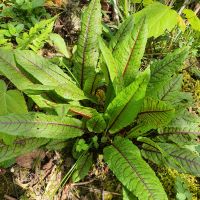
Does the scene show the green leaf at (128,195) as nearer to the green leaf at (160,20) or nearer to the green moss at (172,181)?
the green moss at (172,181)

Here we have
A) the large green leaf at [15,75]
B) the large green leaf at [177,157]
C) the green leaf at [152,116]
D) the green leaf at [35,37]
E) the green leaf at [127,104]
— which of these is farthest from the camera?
the green leaf at [35,37]

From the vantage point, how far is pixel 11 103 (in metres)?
2.18

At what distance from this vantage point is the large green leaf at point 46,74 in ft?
6.98

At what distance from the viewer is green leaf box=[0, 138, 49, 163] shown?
6.86 feet

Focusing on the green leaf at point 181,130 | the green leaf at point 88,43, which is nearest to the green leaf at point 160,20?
the green leaf at point 88,43

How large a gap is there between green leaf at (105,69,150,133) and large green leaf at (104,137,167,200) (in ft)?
0.52

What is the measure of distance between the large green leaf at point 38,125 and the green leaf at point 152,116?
0.41 m

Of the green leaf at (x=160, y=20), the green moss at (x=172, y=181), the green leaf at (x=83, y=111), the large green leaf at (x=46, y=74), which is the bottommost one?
the green moss at (x=172, y=181)

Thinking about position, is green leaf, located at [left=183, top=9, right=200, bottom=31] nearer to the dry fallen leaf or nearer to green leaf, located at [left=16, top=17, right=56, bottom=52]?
green leaf, located at [left=16, top=17, right=56, bottom=52]

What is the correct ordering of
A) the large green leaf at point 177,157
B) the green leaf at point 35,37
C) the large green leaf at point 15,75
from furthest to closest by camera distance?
the green leaf at point 35,37 → the large green leaf at point 15,75 → the large green leaf at point 177,157

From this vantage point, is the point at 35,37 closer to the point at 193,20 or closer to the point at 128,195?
the point at 193,20

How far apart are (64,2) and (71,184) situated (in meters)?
1.69

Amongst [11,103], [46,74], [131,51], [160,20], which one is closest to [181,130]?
[131,51]

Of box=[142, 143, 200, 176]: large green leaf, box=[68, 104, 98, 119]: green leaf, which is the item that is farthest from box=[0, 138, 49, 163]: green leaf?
box=[142, 143, 200, 176]: large green leaf
